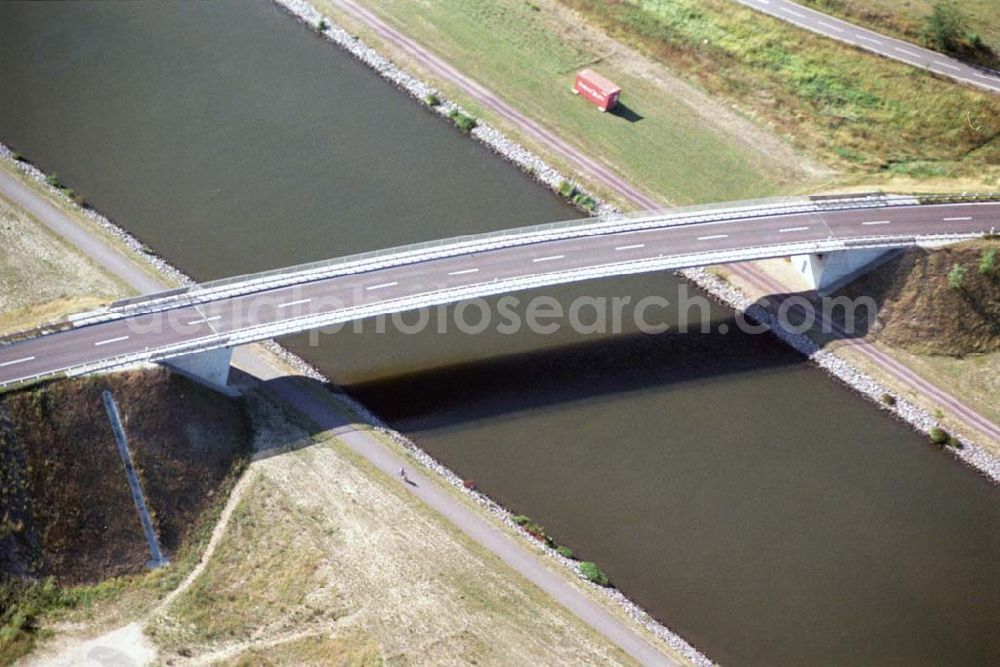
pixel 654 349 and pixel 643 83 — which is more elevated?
pixel 643 83

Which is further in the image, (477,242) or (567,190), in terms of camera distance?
(567,190)

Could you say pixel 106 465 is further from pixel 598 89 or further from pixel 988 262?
pixel 988 262

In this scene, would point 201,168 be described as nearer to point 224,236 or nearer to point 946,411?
point 224,236

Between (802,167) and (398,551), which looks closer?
(398,551)

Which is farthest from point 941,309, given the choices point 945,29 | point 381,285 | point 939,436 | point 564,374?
point 381,285

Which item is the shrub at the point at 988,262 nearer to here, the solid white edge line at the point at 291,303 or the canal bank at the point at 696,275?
the canal bank at the point at 696,275

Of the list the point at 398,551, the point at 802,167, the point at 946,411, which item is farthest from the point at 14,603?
the point at 802,167
